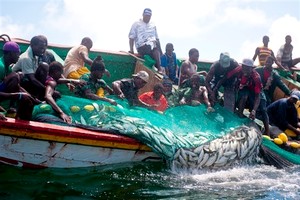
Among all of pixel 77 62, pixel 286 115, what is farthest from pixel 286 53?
pixel 77 62

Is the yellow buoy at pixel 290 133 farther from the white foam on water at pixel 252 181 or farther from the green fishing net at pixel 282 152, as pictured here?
the white foam on water at pixel 252 181

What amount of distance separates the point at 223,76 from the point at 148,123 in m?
2.82

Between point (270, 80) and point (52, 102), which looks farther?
point (270, 80)

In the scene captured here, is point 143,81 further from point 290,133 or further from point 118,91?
point 290,133

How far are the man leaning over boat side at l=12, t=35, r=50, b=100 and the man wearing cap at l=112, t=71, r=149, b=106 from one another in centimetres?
143

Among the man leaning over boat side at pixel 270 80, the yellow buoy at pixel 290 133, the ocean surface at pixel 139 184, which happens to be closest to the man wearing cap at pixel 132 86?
the ocean surface at pixel 139 184

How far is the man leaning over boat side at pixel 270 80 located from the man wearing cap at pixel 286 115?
3.56 feet

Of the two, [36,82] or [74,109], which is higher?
[36,82]

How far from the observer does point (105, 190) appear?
5.22 m

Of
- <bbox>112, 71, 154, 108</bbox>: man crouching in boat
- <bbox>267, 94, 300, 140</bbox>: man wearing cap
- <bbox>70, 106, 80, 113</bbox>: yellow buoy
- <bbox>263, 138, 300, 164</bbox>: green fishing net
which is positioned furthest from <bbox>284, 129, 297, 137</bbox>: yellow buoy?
<bbox>70, 106, 80, 113</bbox>: yellow buoy

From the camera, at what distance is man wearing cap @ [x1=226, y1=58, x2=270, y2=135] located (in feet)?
26.5

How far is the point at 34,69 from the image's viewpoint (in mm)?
6414

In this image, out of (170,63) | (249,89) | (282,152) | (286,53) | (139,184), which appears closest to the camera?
(139,184)

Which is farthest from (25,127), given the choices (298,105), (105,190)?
(298,105)
